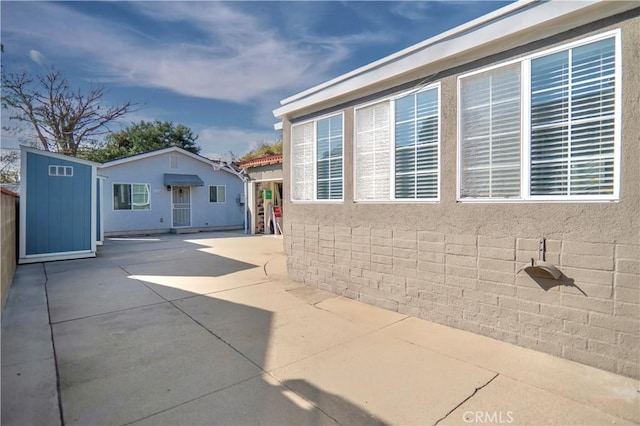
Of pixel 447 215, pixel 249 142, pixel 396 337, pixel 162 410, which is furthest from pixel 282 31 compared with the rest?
pixel 249 142

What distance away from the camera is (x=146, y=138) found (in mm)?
28219

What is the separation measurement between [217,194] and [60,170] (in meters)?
10.2

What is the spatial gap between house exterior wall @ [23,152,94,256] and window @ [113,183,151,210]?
7.06m

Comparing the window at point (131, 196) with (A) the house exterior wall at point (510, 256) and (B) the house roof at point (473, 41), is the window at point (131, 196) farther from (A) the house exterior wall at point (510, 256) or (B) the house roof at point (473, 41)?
(A) the house exterior wall at point (510, 256)

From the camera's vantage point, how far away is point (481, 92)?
148 inches

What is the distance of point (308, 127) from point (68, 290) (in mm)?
5243

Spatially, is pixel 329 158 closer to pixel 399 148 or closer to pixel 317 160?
pixel 317 160

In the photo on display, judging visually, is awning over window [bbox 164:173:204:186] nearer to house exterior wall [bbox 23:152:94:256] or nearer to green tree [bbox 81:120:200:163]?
house exterior wall [bbox 23:152:94:256]

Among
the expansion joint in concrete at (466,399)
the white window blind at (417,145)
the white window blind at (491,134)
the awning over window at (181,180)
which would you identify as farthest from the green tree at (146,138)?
the expansion joint in concrete at (466,399)

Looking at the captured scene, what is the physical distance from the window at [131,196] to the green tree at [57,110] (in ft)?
33.4

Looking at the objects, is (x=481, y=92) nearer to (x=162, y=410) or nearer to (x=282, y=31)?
(x=162, y=410)

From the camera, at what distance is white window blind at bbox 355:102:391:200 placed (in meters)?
4.76

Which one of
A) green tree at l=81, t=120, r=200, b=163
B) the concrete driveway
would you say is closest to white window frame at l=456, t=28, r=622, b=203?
the concrete driveway

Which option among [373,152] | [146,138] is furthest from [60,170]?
[146,138]
